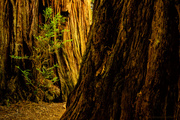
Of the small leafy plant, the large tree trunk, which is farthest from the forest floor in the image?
the large tree trunk

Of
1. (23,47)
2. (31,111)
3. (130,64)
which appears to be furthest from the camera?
(23,47)

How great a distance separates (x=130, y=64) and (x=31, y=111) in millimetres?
1874

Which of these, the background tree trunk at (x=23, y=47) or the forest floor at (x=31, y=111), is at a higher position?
the background tree trunk at (x=23, y=47)

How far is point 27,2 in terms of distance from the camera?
3.01m

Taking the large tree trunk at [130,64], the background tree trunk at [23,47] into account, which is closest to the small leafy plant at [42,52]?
the background tree trunk at [23,47]

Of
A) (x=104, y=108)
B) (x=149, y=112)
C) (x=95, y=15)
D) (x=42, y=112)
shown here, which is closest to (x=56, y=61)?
(x=42, y=112)

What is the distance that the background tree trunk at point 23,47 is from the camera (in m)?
2.74

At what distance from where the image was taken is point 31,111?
7.94ft

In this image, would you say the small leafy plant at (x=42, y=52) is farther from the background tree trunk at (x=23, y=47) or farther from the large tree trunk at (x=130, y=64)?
the large tree trunk at (x=130, y=64)

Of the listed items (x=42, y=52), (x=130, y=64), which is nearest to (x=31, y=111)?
(x=42, y=52)

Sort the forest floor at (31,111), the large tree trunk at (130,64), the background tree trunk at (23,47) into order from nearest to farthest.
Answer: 1. the large tree trunk at (130,64)
2. the forest floor at (31,111)
3. the background tree trunk at (23,47)

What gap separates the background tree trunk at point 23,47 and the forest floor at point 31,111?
0.19 metres

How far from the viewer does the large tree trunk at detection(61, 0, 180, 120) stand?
1.06 m

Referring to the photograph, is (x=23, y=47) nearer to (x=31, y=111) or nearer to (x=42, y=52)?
(x=42, y=52)
